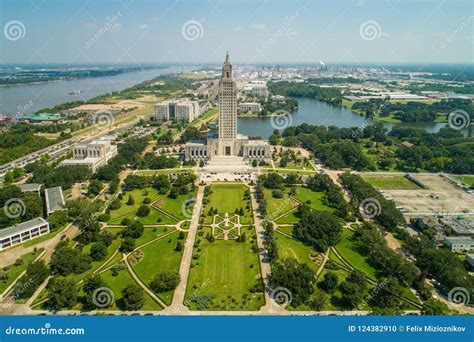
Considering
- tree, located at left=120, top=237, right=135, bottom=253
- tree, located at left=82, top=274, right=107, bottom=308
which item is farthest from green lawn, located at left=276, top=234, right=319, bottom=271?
tree, located at left=82, top=274, right=107, bottom=308

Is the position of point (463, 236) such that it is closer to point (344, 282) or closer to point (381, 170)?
point (344, 282)

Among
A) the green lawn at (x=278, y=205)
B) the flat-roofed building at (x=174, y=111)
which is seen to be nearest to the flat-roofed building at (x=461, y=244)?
the green lawn at (x=278, y=205)

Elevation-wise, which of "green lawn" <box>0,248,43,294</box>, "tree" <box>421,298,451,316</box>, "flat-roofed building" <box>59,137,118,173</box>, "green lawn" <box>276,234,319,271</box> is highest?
"flat-roofed building" <box>59,137,118,173</box>

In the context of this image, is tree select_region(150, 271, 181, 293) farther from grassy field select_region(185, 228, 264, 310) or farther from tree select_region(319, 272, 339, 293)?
tree select_region(319, 272, 339, 293)

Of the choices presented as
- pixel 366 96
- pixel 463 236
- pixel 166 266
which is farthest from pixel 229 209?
pixel 366 96

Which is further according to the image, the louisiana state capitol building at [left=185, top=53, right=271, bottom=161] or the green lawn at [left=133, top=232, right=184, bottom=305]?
the louisiana state capitol building at [left=185, top=53, right=271, bottom=161]

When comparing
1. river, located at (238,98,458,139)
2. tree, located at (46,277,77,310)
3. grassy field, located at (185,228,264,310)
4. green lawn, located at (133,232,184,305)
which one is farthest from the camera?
river, located at (238,98,458,139)
